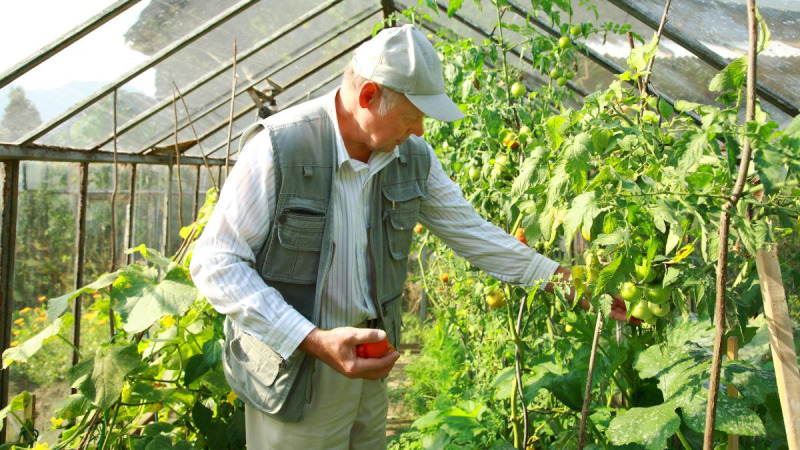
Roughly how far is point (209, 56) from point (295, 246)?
2.89 m

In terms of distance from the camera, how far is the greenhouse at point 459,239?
134 cm

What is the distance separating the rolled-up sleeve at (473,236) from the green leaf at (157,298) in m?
0.86

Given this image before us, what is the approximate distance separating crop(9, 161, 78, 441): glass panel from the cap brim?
4432mm

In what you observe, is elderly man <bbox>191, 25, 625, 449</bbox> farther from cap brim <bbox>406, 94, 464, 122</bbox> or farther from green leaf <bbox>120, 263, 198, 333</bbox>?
green leaf <bbox>120, 263, 198, 333</bbox>

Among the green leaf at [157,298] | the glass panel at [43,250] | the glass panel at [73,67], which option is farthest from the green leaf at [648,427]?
the glass panel at [43,250]

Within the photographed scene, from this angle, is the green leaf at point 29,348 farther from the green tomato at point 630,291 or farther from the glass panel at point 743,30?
the glass panel at point 743,30

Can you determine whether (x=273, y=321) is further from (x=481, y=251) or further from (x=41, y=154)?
(x=41, y=154)

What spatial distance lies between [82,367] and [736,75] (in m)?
2.19

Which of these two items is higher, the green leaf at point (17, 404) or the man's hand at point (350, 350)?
the man's hand at point (350, 350)

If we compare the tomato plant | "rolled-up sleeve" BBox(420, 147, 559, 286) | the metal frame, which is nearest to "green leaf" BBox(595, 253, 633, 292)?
the tomato plant

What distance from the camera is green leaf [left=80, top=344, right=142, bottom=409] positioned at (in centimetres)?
230

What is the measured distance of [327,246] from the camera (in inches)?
70.1

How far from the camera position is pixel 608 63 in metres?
3.81

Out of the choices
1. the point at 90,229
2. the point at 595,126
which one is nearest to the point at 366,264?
the point at 595,126
